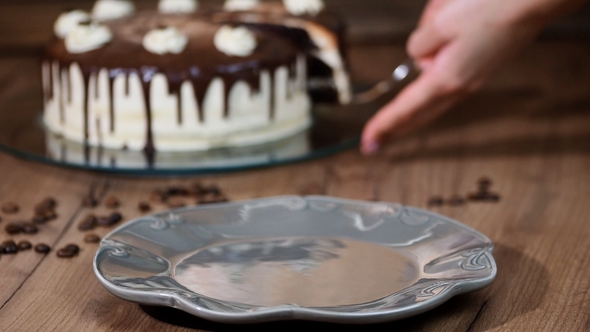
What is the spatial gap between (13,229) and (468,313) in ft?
2.27

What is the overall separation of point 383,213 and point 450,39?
1.33 ft

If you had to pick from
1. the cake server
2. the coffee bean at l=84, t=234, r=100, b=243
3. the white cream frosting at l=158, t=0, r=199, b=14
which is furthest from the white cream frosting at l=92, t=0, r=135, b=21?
the coffee bean at l=84, t=234, r=100, b=243

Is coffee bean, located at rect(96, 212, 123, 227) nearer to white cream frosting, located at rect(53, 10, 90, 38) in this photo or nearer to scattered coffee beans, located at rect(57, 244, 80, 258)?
scattered coffee beans, located at rect(57, 244, 80, 258)

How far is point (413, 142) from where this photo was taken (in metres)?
1.68

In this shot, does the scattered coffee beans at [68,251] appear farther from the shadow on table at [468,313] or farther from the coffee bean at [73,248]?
the shadow on table at [468,313]

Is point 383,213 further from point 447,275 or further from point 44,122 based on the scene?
point 44,122

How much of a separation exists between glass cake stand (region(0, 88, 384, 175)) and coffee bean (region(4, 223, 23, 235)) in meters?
0.24

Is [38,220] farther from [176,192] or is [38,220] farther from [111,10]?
[111,10]

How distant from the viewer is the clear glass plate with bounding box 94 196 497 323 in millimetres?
844

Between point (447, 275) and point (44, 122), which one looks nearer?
point (447, 275)

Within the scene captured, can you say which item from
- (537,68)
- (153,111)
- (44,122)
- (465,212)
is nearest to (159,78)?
(153,111)

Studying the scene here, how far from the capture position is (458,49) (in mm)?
1328

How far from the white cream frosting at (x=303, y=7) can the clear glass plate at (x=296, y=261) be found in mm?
799

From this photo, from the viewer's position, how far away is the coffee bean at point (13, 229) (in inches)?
47.1
